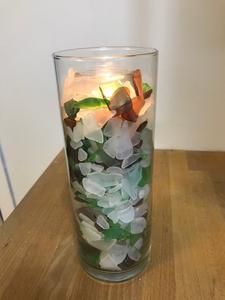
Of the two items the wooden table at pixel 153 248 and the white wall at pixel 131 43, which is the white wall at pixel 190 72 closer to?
the white wall at pixel 131 43

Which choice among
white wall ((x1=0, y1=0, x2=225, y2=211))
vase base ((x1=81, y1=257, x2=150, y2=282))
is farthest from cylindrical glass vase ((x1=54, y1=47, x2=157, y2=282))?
white wall ((x1=0, y1=0, x2=225, y2=211))

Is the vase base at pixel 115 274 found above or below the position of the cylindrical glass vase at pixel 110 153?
below

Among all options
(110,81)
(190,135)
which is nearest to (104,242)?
(110,81)

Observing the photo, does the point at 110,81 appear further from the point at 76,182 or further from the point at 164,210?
the point at 164,210

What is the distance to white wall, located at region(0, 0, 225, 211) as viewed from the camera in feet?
2.23

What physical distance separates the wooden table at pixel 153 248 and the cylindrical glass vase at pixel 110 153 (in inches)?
1.1

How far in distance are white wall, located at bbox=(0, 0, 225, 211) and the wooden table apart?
6.2 inches

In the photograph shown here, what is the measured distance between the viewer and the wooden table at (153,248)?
0.39 metres

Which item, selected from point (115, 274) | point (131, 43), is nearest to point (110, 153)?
point (115, 274)

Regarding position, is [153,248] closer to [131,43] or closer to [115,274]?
[115,274]

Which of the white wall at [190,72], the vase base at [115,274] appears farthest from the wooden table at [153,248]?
the white wall at [190,72]

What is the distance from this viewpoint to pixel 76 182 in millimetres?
396

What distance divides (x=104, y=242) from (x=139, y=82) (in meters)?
0.20

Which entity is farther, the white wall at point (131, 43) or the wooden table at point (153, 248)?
the white wall at point (131, 43)
